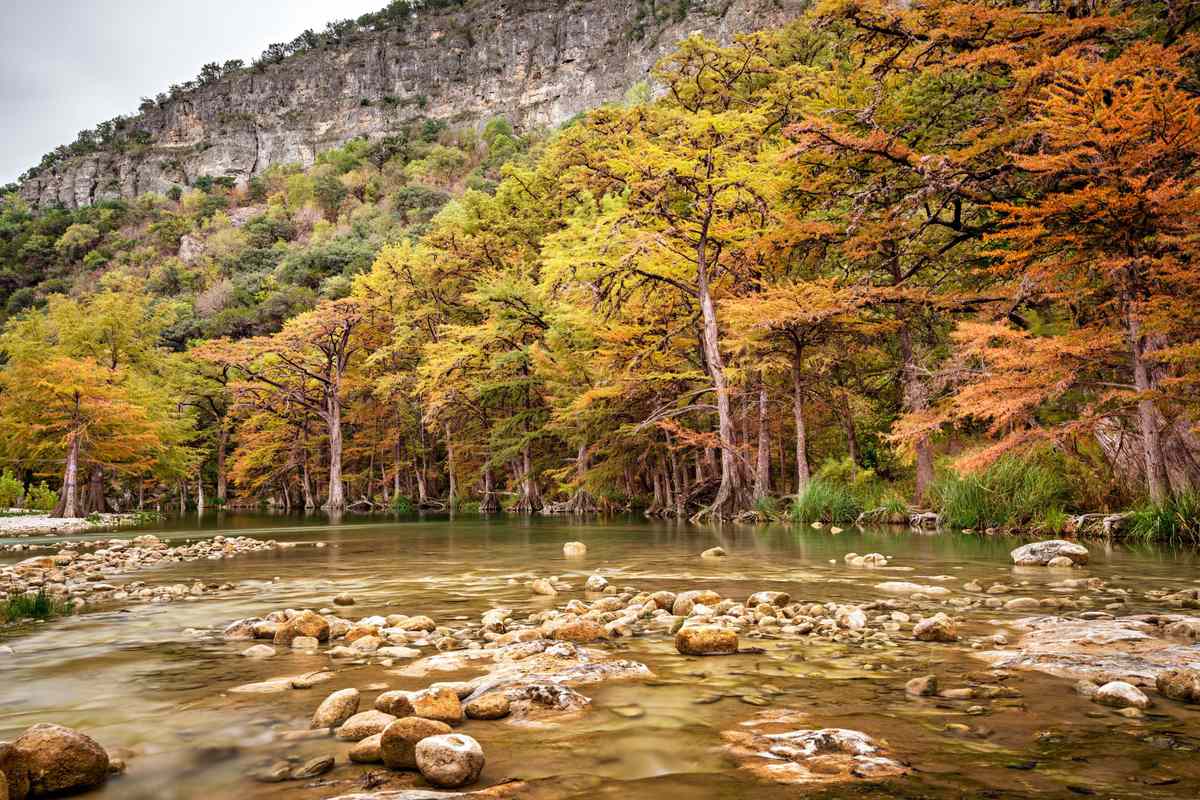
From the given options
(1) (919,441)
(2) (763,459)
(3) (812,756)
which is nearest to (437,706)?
(3) (812,756)

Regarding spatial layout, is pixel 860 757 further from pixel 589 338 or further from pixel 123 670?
pixel 589 338

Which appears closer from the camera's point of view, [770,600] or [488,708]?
[488,708]

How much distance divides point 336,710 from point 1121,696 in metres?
3.07

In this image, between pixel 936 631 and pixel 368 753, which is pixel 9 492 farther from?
pixel 936 631

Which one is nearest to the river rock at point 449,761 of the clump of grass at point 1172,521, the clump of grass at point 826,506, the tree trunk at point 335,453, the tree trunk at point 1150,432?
the clump of grass at point 1172,521

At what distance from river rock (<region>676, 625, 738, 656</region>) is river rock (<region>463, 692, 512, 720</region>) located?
1330mm

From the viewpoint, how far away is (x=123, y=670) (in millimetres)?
3727

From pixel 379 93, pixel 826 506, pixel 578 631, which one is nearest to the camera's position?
pixel 578 631

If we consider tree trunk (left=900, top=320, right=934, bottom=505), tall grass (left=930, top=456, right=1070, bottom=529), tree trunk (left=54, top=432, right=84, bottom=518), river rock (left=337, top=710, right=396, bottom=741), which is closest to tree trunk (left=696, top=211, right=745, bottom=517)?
tree trunk (left=900, top=320, right=934, bottom=505)

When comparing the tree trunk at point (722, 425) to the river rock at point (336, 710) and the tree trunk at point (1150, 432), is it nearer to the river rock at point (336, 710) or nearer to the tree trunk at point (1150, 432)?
the tree trunk at point (1150, 432)

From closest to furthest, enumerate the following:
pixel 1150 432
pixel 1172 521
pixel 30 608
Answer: pixel 30 608 → pixel 1172 521 → pixel 1150 432

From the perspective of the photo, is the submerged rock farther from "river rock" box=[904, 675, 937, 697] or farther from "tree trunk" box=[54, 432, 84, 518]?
"tree trunk" box=[54, 432, 84, 518]

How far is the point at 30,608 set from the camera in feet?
18.6

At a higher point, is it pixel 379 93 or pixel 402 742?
pixel 379 93
